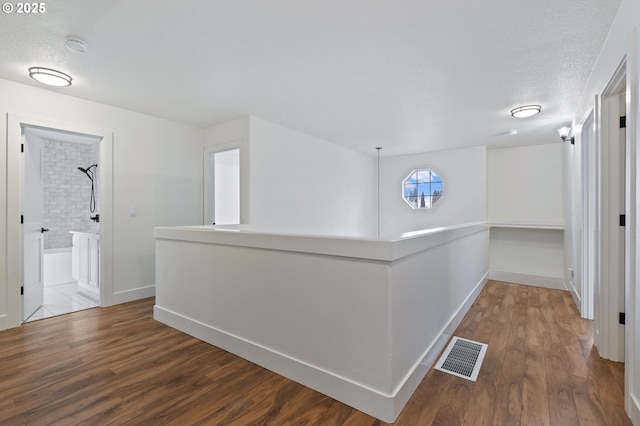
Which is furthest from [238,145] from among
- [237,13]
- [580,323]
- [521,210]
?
[521,210]

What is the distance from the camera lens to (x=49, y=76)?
265cm

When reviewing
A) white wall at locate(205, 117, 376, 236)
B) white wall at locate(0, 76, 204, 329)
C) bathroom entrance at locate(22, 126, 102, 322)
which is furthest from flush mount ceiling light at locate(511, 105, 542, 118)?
bathroom entrance at locate(22, 126, 102, 322)

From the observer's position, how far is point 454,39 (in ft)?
7.00

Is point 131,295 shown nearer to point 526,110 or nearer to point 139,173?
point 139,173

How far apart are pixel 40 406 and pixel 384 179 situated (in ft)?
20.1

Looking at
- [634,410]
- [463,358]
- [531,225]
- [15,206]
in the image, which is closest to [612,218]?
[634,410]

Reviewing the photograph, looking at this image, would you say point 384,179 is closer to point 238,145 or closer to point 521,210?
point 521,210

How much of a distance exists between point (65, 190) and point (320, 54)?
5502 mm

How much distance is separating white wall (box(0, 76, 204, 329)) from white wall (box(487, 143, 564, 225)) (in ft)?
17.0

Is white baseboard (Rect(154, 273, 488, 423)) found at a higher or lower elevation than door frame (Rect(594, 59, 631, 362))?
lower

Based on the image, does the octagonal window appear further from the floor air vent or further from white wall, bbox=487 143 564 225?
the floor air vent

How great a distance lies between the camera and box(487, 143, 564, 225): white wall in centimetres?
505

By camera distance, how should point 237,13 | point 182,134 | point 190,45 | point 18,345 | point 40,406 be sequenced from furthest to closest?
point 182,134 → point 18,345 → point 190,45 → point 237,13 → point 40,406

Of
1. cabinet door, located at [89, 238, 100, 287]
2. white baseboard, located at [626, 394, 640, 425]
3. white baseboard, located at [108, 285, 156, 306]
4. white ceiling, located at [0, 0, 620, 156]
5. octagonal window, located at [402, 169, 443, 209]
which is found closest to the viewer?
white baseboard, located at [626, 394, 640, 425]
